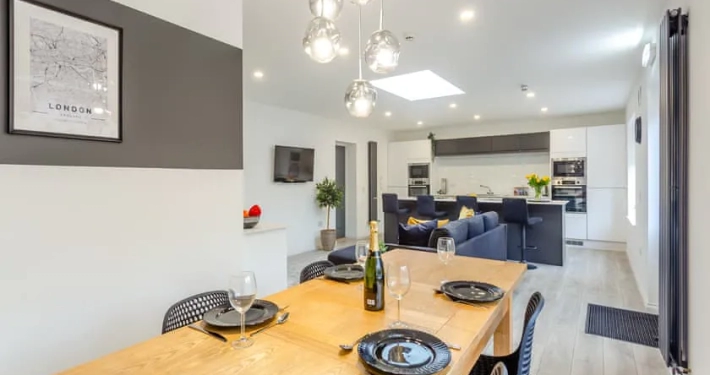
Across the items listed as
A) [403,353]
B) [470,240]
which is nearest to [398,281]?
[403,353]

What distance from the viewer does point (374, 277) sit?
4.99ft

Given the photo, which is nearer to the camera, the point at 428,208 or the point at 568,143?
the point at 428,208

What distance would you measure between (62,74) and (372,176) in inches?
294

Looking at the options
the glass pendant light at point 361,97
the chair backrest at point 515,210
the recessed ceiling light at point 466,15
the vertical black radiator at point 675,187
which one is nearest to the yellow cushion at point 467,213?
the chair backrest at point 515,210

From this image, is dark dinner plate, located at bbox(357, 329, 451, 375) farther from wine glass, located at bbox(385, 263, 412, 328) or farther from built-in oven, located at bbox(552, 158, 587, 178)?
built-in oven, located at bbox(552, 158, 587, 178)

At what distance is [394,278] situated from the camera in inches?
54.1

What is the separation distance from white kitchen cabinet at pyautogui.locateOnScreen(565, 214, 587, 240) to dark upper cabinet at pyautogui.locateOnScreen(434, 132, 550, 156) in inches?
57.9

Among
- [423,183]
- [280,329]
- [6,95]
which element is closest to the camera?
[280,329]

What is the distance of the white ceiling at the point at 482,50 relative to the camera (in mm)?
2857

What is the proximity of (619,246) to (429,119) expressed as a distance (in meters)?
4.20

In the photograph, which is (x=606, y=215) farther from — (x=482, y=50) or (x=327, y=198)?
(x=327, y=198)

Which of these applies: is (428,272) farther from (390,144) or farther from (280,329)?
(390,144)

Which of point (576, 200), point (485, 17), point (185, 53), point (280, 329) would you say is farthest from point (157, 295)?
point (576, 200)

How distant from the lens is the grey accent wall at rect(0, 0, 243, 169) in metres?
1.60
